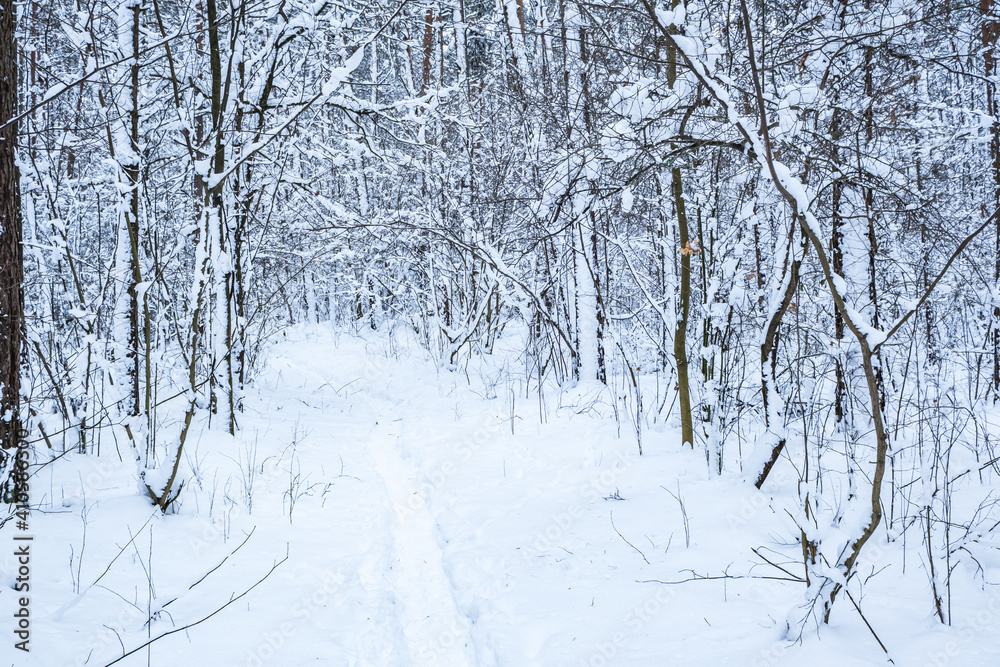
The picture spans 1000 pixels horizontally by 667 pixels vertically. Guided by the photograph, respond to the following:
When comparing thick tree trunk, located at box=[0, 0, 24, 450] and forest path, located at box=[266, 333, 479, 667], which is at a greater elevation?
thick tree trunk, located at box=[0, 0, 24, 450]

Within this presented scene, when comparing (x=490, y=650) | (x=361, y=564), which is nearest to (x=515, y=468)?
(x=361, y=564)

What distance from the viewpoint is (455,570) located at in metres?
3.26

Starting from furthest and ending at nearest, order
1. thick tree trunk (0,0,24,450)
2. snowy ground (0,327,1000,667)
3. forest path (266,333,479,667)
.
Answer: thick tree trunk (0,0,24,450) < forest path (266,333,479,667) < snowy ground (0,327,1000,667)

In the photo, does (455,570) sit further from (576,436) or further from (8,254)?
(8,254)

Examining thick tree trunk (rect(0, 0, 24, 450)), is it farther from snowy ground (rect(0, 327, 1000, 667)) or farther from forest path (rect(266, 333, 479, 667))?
forest path (rect(266, 333, 479, 667))

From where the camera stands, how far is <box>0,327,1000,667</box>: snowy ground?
2.28 metres

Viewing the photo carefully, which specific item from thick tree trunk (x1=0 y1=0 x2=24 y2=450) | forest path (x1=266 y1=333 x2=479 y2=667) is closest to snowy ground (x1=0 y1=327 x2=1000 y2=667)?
forest path (x1=266 y1=333 x2=479 y2=667)

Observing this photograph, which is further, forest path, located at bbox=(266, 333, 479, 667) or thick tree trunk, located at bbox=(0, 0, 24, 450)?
thick tree trunk, located at bbox=(0, 0, 24, 450)

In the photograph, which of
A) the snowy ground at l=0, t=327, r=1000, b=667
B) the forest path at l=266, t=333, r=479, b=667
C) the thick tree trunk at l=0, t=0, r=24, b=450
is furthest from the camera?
the thick tree trunk at l=0, t=0, r=24, b=450

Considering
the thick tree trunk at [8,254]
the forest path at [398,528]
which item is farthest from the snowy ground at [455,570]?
the thick tree trunk at [8,254]

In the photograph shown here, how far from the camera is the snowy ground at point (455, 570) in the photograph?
2.28 metres

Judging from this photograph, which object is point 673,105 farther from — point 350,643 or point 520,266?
point 520,266

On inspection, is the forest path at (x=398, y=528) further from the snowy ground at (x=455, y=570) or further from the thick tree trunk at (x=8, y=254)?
the thick tree trunk at (x=8, y=254)

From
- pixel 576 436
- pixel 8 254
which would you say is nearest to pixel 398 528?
pixel 576 436
